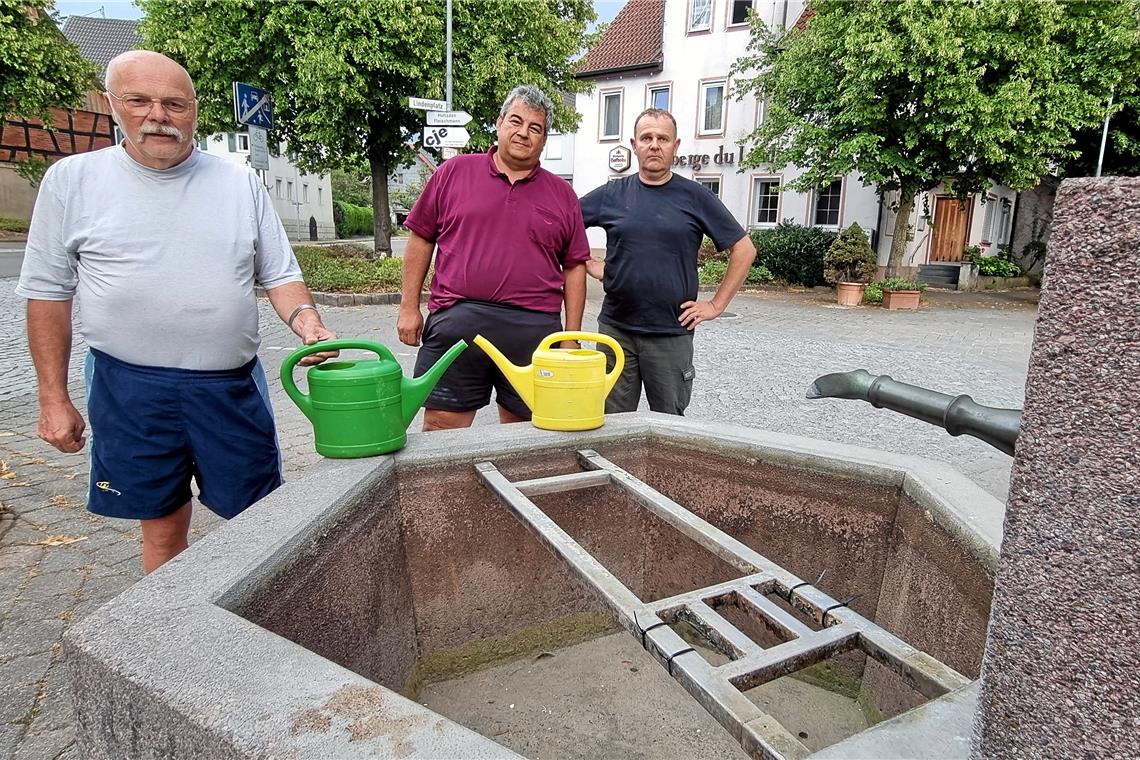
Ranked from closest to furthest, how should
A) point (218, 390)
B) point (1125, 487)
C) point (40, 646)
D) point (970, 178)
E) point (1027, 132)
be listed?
point (1125, 487) < point (218, 390) < point (40, 646) < point (1027, 132) < point (970, 178)

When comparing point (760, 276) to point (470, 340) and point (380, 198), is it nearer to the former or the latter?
point (380, 198)

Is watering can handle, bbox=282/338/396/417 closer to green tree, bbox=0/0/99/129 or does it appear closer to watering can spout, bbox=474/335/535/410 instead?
watering can spout, bbox=474/335/535/410

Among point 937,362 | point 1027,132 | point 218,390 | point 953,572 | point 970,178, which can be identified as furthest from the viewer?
point 970,178

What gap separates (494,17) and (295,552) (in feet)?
56.6

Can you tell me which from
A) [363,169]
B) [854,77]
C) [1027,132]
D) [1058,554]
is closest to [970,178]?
[1027,132]

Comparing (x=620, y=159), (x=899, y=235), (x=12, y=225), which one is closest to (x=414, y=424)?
(x=899, y=235)

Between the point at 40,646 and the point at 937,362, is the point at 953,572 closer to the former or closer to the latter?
the point at 40,646

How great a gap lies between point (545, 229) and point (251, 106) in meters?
6.60

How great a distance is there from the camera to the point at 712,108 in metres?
20.6

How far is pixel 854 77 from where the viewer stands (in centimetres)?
1300

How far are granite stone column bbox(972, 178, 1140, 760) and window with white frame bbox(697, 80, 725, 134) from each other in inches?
831

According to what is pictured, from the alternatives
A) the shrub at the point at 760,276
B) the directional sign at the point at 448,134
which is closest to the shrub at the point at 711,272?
the shrub at the point at 760,276

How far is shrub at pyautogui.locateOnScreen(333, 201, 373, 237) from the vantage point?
145 ft

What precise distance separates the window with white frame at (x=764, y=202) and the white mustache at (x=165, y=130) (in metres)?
19.6
